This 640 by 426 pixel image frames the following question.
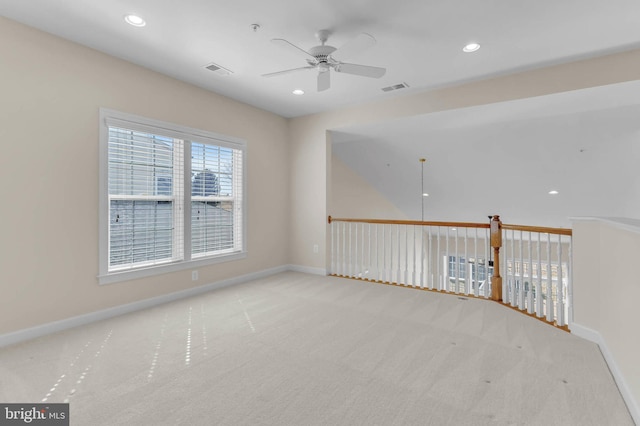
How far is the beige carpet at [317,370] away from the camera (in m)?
1.74

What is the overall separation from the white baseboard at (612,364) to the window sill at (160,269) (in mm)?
3940

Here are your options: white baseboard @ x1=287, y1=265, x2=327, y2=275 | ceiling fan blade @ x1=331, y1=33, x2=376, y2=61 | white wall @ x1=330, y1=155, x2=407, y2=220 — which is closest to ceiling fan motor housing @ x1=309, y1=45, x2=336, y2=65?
ceiling fan blade @ x1=331, y1=33, x2=376, y2=61

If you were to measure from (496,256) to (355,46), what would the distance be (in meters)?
2.93

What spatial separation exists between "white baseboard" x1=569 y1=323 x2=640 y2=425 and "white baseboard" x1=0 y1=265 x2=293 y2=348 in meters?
3.90

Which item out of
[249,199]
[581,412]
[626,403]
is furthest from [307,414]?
[249,199]

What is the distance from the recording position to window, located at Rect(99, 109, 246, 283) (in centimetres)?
323

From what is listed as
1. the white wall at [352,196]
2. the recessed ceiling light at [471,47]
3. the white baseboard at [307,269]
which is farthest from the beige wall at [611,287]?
the white wall at [352,196]

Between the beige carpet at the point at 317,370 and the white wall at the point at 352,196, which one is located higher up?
the white wall at the point at 352,196

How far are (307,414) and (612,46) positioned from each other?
4.14 metres

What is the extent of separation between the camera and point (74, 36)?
2.84 meters

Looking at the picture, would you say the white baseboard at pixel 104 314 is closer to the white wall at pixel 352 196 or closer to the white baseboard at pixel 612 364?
the white wall at pixel 352 196

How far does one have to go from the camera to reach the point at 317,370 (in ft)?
7.17

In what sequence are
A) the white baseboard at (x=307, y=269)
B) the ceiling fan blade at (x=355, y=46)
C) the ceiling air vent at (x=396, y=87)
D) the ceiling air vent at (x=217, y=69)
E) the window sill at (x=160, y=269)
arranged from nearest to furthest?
the ceiling fan blade at (x=355, y=46), the window sill at (x=160, y=269), the ceiling air vent at (x=217, y=69), the ceiling air vent at (x=396, y=87), the white baseboard at (x=307, y=269)

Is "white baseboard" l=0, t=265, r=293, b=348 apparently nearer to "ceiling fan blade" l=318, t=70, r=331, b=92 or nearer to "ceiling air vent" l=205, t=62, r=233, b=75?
"ceiling air vent" l=205, t=62, r=233, b=75
